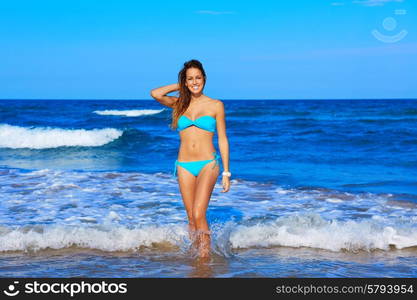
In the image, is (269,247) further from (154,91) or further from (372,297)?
(154,91)

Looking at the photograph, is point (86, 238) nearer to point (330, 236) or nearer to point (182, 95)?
point (182, 95)

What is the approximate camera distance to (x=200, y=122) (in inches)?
213

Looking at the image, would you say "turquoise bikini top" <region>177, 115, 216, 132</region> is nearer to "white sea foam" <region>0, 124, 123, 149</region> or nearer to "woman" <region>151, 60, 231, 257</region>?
"woman" <region>151, 60, 231, 257</region>

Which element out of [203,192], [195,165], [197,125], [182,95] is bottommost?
[203,192]

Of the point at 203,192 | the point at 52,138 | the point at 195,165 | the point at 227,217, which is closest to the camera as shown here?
the point at 203,192

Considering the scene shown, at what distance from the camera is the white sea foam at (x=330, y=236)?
666 centimetres

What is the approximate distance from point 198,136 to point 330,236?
99.5 inches

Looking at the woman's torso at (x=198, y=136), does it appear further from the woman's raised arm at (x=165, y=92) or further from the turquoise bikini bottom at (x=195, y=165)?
the woman's raised arm at (x=165, y=92)

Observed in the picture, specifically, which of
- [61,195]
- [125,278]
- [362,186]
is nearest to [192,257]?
[125,278]

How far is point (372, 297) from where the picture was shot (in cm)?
466

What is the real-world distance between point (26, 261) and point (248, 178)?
6.93 meters

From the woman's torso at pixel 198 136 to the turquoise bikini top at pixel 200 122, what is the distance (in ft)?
0.10

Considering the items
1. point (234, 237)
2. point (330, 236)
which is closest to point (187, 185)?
point (234, 237)

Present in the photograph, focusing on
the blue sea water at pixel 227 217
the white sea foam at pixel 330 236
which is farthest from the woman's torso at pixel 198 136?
the white sea foam at pixel 330 236
